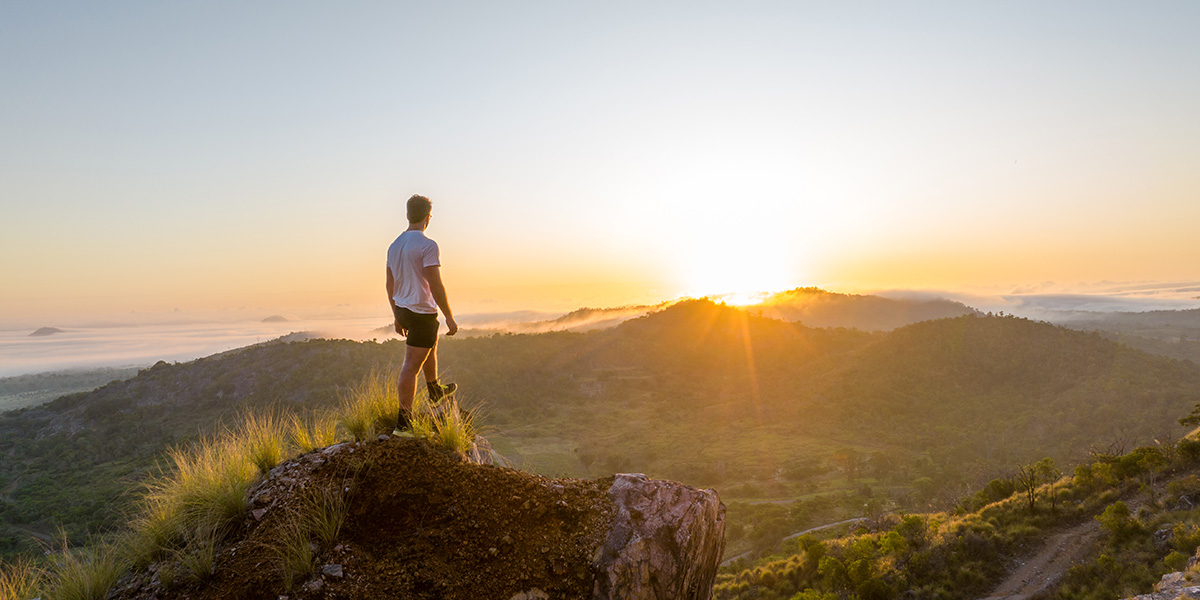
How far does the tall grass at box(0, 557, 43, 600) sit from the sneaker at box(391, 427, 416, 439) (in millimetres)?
3225

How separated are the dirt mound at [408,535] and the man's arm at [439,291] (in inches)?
55.3

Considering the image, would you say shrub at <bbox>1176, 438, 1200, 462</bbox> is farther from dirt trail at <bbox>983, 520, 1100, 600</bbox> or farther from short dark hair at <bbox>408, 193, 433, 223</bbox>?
short dark hair at <bbox>408, 193, 433, 223</bbox>

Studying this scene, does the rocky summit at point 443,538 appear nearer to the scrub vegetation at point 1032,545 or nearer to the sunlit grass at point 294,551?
the sunlit grass at point 294,551

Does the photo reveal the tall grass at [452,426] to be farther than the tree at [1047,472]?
No

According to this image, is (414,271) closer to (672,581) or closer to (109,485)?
(672,581)

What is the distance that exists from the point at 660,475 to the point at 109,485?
56.8 meters

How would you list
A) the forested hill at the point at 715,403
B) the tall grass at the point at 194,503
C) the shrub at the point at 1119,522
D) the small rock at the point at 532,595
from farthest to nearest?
the forested hill at the point at 715,403 → the shrub at the point at 1119,522 → the tall grass at the point at 194,503 → the small rock at the point at 532,595

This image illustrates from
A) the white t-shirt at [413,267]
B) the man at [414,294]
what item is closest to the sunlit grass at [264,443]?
the man at [414,294]

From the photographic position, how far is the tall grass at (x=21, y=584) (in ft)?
16.1

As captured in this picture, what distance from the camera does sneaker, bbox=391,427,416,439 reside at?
6.31 metres

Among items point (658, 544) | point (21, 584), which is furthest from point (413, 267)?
point (21, 584)

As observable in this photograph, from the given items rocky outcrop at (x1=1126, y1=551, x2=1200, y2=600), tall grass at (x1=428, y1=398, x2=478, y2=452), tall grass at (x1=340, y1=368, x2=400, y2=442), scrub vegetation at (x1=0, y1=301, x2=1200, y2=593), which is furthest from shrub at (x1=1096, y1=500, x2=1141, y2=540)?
tall grass at (x1=340, y1=368, x2=400, y2=442)

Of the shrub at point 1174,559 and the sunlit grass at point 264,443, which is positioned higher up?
the sunlit grass at point 264,443

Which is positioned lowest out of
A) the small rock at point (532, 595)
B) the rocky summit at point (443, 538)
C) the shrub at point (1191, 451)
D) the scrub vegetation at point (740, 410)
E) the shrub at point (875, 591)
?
the scrub vegetation at point (740, 410)
